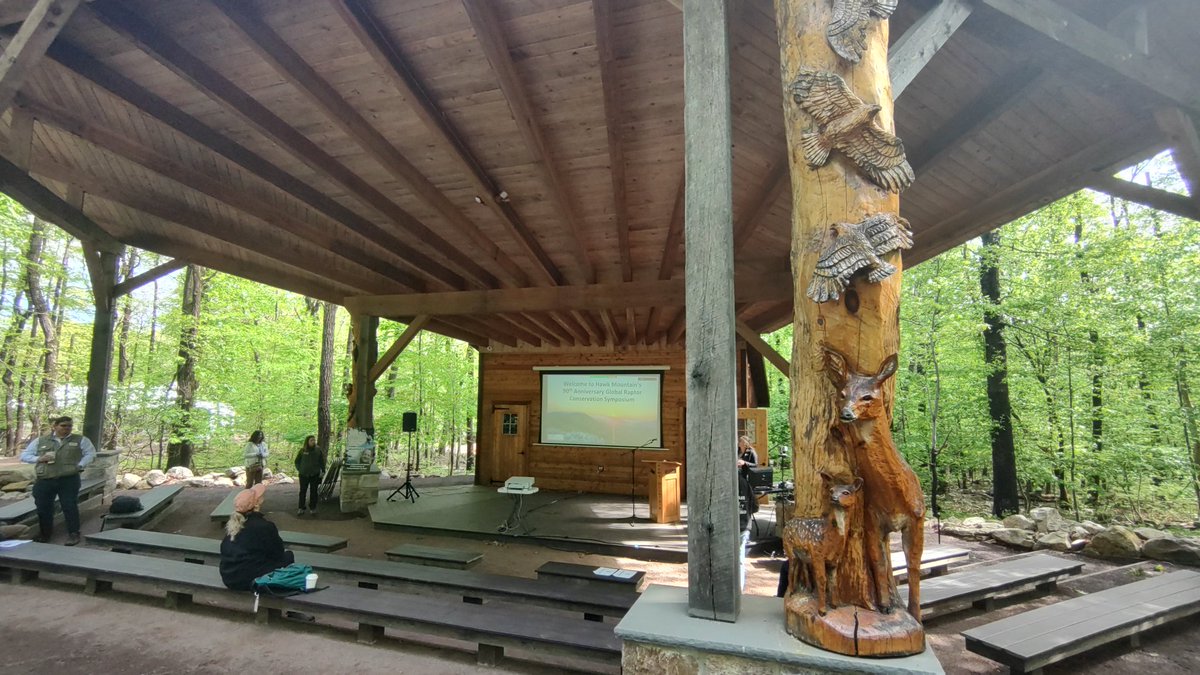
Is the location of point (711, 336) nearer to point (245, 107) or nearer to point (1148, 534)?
point (245, 107)

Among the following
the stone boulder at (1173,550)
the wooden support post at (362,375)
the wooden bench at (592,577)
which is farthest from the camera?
the wooden support post at (362,375)

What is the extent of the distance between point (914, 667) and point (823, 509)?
0.44 metres

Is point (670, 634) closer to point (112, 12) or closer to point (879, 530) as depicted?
point (879, 530)

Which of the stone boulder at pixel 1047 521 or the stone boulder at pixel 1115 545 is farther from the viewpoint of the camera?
the stone boulder at pixel 1047 521

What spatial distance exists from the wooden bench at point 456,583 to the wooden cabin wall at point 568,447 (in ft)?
19.0

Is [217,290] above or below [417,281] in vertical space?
above

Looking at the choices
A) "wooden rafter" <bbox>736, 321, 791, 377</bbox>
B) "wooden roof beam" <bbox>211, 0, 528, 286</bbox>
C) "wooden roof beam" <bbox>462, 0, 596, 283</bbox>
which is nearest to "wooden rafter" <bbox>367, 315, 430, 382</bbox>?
"wooden roof beam" <bbox>211, 0, 528, 286</bbox>

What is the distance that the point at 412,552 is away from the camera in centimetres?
460

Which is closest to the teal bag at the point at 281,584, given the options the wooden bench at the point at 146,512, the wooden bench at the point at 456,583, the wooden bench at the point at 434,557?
the wooden bench at the point at 456,583

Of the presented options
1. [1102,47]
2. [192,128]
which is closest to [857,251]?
[1102,47]

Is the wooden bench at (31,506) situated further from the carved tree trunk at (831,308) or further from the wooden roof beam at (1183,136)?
the wooden roof beam at (1183,136)

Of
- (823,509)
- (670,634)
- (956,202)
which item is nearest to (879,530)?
(823,509)

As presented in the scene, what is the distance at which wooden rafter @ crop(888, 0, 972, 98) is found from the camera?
1909 millimetres

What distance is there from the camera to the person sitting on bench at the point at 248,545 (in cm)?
322
